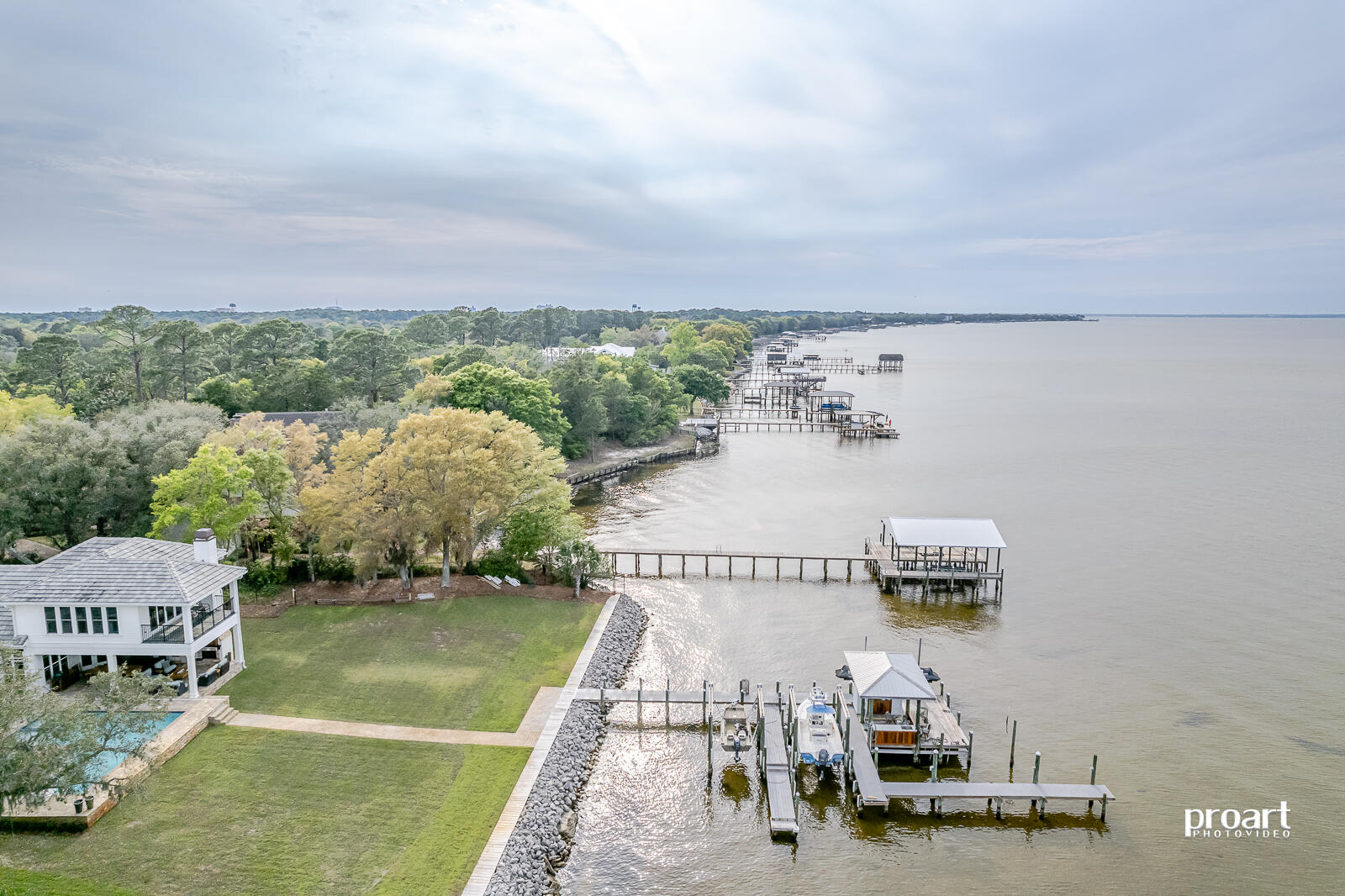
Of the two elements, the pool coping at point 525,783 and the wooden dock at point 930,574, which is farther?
the wooden dock at point 930,574

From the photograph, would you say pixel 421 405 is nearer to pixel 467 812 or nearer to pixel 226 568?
pixel 226 568

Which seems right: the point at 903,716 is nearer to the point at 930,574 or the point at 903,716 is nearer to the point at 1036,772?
the point at 1036,772

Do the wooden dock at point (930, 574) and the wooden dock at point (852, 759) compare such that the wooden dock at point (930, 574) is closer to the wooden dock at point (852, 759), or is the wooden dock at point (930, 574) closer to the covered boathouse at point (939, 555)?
the covered boathouse at point (939, 555)

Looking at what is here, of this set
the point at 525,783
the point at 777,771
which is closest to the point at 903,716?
the point at 777,771

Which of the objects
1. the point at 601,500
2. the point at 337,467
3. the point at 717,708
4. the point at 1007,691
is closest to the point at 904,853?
the point at 717,708

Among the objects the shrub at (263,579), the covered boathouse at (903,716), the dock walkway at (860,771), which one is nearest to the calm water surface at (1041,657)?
the dock walkway at (860,771)
